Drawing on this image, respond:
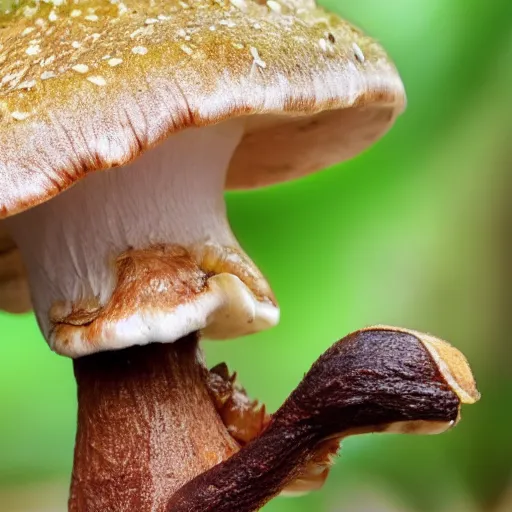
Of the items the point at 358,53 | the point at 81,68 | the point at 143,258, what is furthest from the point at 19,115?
the point at 358,53

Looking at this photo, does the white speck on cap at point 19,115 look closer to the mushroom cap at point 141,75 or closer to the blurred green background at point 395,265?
the mushroom cap at point 141,75

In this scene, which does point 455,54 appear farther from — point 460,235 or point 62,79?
point 62,79

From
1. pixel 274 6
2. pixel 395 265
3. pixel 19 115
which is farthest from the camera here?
pixel 395 265

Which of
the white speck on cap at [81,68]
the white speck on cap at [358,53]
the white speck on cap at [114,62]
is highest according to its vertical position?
the white speck on cap at [358,53]

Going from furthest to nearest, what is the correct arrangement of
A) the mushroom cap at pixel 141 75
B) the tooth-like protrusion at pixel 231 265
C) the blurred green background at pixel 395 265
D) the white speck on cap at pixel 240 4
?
the blurred green background at pixel 395 265, the tooth-like protrusion at pixel 231 265, the white speck on cap at pixel 240 4, the mushroom cap at pixel 141 75

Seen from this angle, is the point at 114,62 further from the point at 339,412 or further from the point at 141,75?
the point at 339,412

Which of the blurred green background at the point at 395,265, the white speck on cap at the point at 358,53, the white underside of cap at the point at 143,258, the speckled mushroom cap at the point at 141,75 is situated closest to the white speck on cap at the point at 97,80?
the speckled mushroom cap at the point at 141,75
